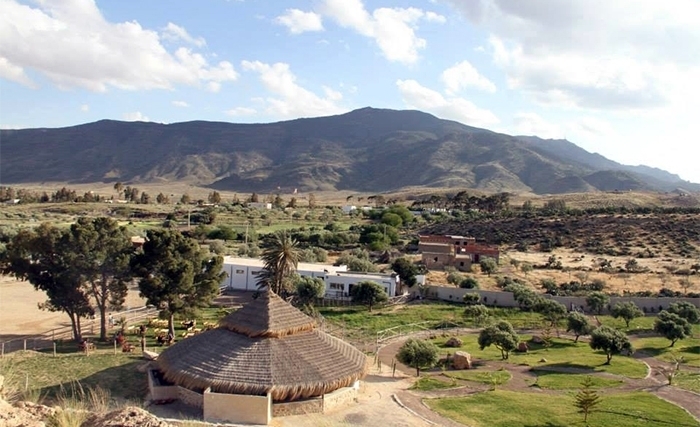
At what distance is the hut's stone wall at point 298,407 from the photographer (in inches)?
814

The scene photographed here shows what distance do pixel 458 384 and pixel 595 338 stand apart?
31.5 feet

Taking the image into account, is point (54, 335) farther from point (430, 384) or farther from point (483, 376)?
point (483, 376)

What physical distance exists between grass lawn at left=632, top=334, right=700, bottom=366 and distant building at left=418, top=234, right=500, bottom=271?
83.2ft

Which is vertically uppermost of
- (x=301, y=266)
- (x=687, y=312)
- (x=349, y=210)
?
(x=349, y=210)

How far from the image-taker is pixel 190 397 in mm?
21297

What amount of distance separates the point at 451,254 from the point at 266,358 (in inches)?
1675

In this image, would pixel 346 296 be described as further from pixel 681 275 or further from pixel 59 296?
pixel 681 275

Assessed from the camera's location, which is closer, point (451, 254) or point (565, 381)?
point (565, 381)

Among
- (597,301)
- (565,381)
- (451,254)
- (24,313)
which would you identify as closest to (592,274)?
(451,254)

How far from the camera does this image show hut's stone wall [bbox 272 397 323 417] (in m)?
20.7

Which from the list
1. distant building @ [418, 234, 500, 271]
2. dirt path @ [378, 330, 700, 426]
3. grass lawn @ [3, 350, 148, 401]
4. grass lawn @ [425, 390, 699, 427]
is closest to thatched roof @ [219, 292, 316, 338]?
grass lawn @ [3, 350, 148, 401]

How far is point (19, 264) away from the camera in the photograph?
98.2ft

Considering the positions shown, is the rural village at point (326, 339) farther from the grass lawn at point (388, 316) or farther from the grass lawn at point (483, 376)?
the grass lawn at point (388, 316)

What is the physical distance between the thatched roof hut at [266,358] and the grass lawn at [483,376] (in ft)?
17.7
